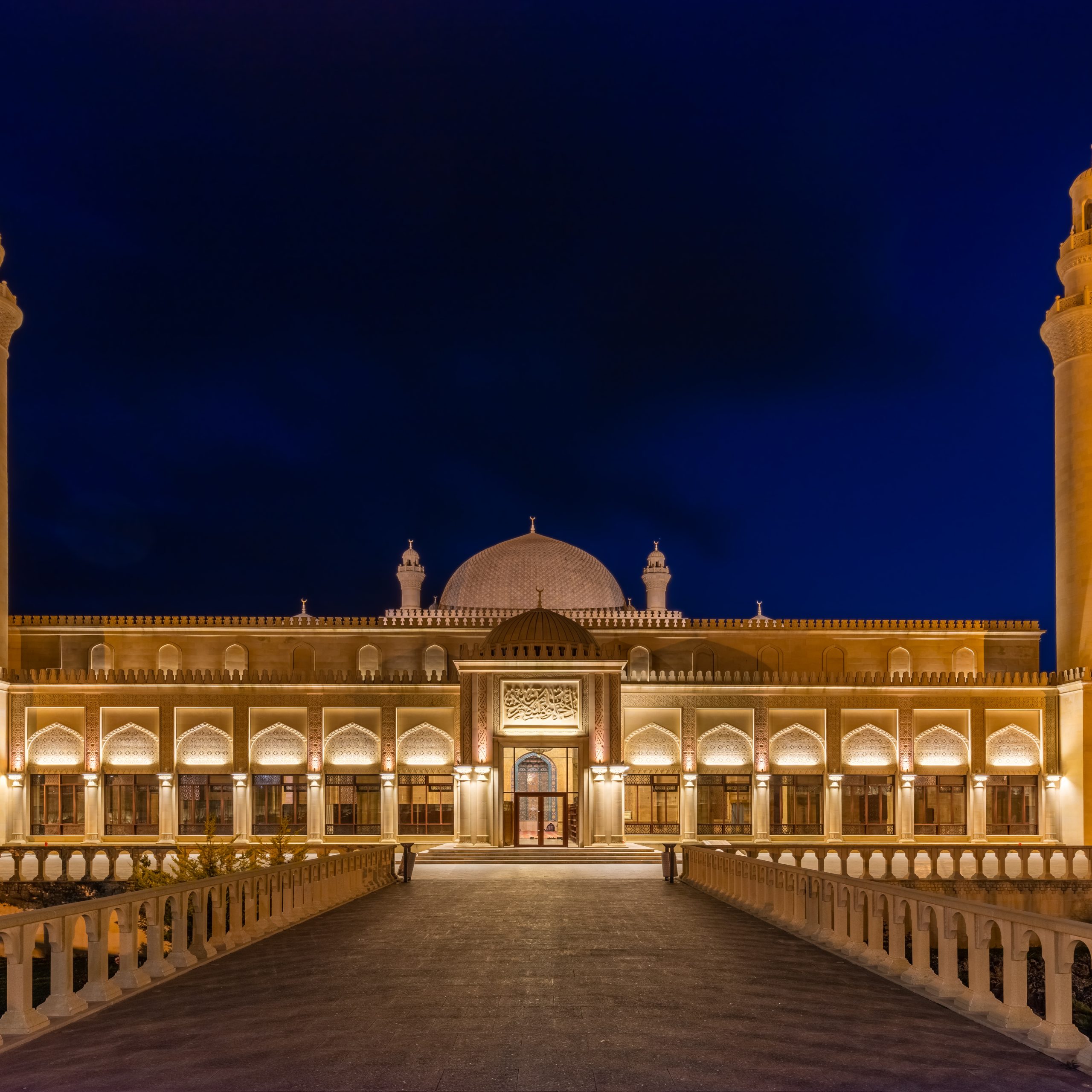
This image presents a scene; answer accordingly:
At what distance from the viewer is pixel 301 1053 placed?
7387 mm

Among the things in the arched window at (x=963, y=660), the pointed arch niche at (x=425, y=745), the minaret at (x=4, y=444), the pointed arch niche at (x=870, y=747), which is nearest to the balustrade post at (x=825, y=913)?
the pointed arch niche at (x=425, y=745)

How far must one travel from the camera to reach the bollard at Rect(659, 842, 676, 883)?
22203 millimetres

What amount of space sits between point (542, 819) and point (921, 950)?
19.8 m

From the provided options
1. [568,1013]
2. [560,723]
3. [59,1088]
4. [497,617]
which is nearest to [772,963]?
[568,1013]

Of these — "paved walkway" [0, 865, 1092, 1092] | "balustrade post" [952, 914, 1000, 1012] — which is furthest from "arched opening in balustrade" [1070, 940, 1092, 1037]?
"balustrade post" [952, 914, 1000, 1012]

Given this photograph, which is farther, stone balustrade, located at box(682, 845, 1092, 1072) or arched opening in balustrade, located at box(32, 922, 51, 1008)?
arched opening in balustrade, located at box(32, 922, 51, 1008)

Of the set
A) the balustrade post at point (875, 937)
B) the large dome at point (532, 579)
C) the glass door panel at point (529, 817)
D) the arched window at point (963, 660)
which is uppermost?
the large dome at point (532, 579)

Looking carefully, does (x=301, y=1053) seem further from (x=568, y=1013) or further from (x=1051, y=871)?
(x=1051, y=871)

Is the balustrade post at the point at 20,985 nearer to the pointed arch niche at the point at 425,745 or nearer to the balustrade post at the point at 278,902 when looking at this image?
the balustrade post at the point at 278,902

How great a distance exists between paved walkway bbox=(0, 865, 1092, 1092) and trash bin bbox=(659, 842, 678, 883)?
8.60 m

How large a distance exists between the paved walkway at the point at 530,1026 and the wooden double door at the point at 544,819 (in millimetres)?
15867

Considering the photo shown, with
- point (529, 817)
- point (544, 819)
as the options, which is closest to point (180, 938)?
point (544, 819)

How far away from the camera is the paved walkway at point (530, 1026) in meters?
6.85

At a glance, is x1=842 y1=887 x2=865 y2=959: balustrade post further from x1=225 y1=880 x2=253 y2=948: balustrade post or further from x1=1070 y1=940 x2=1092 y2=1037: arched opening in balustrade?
x1=1070 y1=940 x2=1092 y2=1037: arched opening in balustrade
